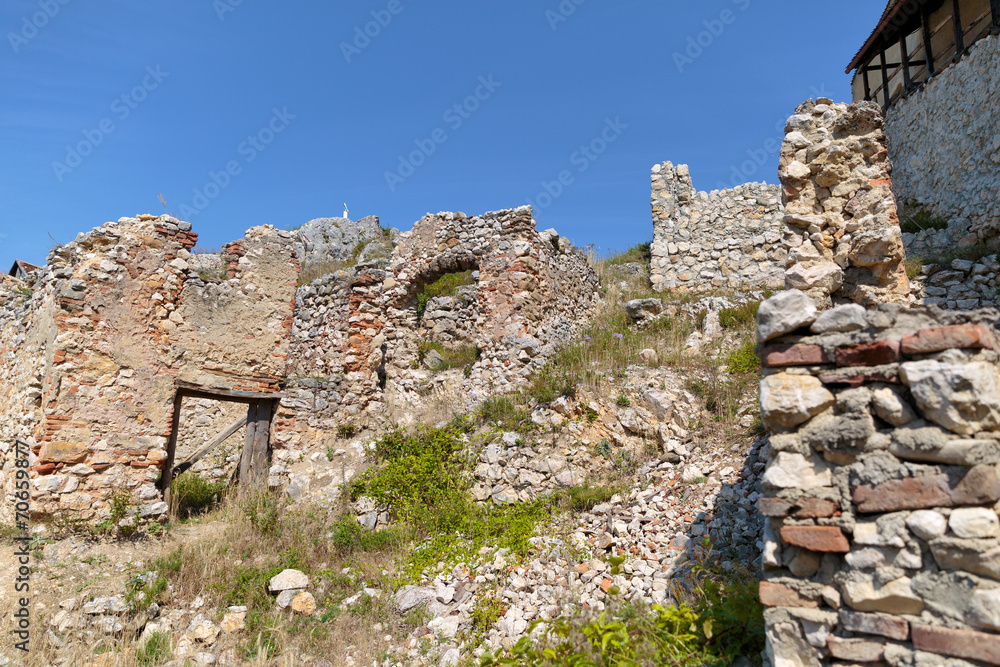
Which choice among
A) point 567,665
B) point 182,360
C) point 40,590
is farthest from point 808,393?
point 182,360

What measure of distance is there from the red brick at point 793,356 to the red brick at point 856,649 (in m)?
1.45

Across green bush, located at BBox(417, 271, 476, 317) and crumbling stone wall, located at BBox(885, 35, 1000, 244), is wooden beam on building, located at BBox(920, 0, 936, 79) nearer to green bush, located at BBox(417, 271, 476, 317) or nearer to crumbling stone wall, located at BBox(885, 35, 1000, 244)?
crumbling stone wall, located at BBox(885, 35, 1000, 244)

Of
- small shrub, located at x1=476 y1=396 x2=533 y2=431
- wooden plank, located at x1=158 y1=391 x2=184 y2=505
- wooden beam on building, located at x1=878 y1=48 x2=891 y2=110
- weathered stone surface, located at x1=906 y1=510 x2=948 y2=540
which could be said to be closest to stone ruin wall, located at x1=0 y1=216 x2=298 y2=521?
wooden plank, located at x1=158 y1=391 x2=184 y2=505

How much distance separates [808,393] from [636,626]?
2385 mm

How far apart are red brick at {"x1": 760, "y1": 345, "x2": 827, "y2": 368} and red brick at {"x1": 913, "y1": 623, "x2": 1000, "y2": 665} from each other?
138 cm

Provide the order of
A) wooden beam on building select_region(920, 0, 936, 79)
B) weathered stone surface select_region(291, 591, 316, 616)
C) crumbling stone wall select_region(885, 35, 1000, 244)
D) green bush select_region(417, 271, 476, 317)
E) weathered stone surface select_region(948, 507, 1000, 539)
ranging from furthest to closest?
wooden beam on building select_region(920, 0, 936, 79) < crumbling stone wall select_region(885, 35, 1000, 244) < green bush select_region(417, 271, 476, 317) < weathered stone surface select_region(291, 591, 316, 616) < weathered stone surface select_region(948, 507, 1000, 539)

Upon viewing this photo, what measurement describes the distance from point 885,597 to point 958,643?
0.30 metres

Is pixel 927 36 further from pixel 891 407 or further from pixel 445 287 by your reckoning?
pixel 891 407

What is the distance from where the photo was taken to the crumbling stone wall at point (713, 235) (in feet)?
42.3

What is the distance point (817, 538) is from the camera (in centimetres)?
293

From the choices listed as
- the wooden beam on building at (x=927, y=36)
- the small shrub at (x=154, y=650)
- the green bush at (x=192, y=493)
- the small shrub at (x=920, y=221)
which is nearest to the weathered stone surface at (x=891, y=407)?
the small shrub at (x=154, y=650)

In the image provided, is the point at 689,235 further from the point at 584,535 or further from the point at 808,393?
the point at 808,393

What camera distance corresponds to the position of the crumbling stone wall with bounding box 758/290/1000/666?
2.59 m

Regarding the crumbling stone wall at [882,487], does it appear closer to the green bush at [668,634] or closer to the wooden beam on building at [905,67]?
the green bush at [668,634]
